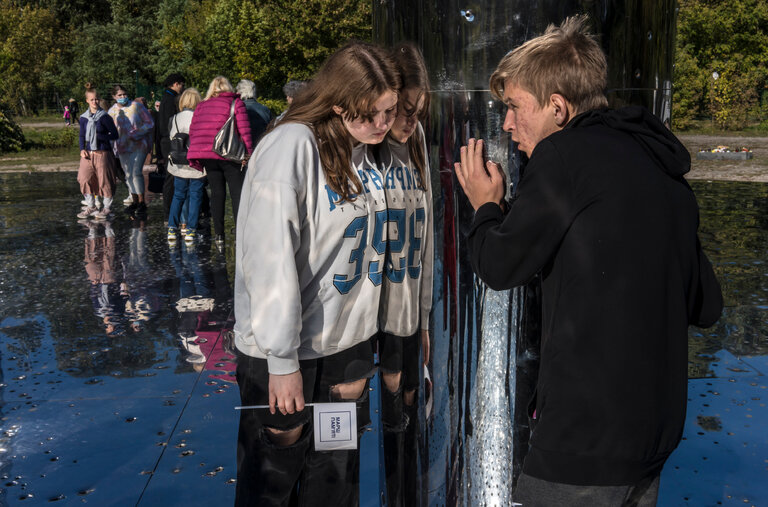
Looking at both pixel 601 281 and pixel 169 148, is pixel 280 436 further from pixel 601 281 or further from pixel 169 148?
pixel 169 148

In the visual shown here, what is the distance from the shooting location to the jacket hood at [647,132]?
1740 millimetres

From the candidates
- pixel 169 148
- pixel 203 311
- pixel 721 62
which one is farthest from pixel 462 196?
pixel 721 62

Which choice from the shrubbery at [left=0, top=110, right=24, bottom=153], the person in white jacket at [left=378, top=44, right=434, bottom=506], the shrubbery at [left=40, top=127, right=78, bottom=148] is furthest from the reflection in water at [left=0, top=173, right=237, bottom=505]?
the shrubbery at [left=40, top=127, right=78, bottom=148]

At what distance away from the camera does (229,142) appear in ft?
25.7

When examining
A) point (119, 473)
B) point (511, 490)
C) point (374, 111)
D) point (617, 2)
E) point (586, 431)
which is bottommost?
point (119, 473)

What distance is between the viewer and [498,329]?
2.33 metres

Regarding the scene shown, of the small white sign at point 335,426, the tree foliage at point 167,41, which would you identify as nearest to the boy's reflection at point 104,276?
the small white sign at point 335,426

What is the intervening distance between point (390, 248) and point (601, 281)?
0.92 metres

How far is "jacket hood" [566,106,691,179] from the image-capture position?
1740mm

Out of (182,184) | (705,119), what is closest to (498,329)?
(182,184)

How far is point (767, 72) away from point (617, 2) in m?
36.2

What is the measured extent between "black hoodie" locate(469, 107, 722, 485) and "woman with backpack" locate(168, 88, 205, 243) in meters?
7.40

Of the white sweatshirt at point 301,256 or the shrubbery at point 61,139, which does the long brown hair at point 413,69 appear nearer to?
the white sweatshirt at point 301,256

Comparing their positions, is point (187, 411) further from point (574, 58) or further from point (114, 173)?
point (114, 173)
